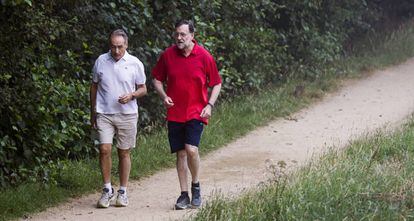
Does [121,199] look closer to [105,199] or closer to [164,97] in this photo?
[105,199]

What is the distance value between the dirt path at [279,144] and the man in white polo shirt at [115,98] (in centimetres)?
42

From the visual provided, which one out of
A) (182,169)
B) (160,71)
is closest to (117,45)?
(160,71)

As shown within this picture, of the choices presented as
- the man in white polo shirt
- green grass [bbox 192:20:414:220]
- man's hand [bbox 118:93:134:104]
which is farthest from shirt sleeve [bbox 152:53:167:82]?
green grass [bbox 192:20:414:220]

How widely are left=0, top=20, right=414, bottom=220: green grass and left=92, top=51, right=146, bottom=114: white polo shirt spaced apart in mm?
1126

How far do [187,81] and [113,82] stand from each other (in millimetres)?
739

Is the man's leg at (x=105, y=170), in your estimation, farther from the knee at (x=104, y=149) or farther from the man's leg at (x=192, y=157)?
the man's leg at (x=192, y=157)

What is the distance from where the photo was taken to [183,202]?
793cm

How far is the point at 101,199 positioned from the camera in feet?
26.5

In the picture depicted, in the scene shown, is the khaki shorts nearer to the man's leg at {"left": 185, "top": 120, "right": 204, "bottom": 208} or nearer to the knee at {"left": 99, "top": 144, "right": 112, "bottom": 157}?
the knee at {"left": 99, "top": 144, "right": 112, "bottom": 157}

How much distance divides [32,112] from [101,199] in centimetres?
128

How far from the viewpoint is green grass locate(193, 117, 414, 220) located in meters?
6.82

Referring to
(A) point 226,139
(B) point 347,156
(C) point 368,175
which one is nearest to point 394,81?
(A) point 226,139

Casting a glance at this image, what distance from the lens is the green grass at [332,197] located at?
6824 mm

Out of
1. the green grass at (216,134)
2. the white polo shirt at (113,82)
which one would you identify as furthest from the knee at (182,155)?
the green grass at (216,134)
